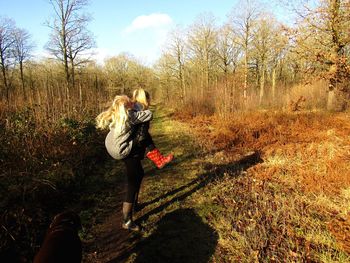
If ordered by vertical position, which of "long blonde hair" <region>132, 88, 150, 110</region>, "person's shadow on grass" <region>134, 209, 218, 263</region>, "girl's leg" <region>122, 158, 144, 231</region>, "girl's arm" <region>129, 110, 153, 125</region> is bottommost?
"person's shadow on grass" <region>134, 209, 218, 263</region>

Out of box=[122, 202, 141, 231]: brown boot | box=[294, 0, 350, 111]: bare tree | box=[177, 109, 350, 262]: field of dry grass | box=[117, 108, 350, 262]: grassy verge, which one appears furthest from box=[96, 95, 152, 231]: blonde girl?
box=[294, 0, 350, 111]: bare tree

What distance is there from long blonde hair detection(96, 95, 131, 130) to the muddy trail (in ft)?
5.46

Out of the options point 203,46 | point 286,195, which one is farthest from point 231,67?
point 286,195

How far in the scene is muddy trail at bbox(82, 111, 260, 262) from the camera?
11.6ft

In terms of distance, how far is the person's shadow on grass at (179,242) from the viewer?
343 cm

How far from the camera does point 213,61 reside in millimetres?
30719

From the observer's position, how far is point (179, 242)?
12.3 feet

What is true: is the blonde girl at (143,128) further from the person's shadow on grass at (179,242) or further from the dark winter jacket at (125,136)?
the person's shadow on grass at (179,242)

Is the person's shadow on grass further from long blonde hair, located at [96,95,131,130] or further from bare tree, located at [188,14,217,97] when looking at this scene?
bare tree, located at [188,14,217,97]

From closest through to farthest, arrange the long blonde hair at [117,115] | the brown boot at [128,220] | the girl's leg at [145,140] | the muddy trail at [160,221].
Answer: the muddy trail at [160,221] < the long blonde hair at [117,115] < the girl's leg at [145,140] < the brown boot at [128,220]

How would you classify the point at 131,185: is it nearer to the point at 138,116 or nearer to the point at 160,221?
the point at 160,221

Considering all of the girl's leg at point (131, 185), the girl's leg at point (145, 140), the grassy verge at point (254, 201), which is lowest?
the grassy verge at point (254, 201)

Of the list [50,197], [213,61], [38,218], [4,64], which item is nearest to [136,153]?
[38,218]

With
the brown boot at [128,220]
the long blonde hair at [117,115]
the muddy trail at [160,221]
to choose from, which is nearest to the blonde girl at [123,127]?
the long blonde hair at [117,115]
